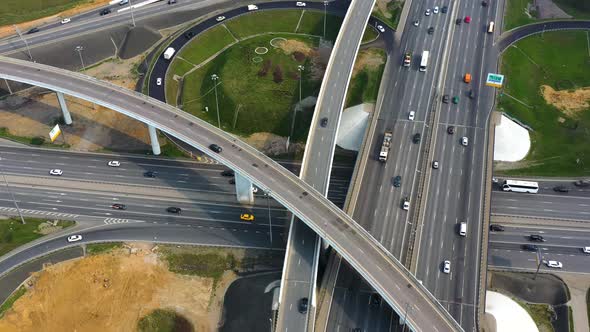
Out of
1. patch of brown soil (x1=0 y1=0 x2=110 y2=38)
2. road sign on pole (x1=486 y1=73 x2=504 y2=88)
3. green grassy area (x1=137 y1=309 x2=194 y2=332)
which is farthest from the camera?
patch of brown soil (x1=0 y1=0 x2=110 y2=38)

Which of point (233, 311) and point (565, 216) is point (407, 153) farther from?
point (233, 311)

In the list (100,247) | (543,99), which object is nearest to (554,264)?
(543,99)

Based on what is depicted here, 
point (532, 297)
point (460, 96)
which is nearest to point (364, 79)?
point (460, 96)

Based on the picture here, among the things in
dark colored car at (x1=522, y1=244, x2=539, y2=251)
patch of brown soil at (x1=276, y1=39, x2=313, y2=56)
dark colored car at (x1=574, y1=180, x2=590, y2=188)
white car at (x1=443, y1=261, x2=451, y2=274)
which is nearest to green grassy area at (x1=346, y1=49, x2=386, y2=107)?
patch of brown soil at (x1=276, y1=39, x2=313, y2=56)

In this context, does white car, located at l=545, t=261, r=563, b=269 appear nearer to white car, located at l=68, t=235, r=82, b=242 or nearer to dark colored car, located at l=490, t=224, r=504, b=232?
dark colored car, located at l=490, t=224, r=504, b=232

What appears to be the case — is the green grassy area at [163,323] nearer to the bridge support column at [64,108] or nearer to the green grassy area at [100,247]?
the green grassy area at [100,247]
